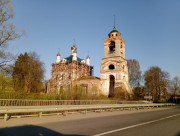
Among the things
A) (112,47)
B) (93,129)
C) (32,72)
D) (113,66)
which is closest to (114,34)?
(112,47)

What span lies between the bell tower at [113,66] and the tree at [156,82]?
8354 millimetres

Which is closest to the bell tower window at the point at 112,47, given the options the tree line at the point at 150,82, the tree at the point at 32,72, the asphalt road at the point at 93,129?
the tree line at the point at 150,82

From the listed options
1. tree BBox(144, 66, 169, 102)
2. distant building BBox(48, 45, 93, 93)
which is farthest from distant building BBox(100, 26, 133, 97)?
distant building BBox(48, 45, 93, 93)

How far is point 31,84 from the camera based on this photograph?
4641cm

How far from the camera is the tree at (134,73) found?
61.4m

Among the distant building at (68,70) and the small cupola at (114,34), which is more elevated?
the small cupola at (114,34)

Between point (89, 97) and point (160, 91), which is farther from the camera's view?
point (160, 91)

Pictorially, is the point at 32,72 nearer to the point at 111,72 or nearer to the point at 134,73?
the point at 111,72

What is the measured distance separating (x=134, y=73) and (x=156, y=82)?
735cm

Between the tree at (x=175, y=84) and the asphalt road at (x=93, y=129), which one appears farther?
the tree at (x=175, y=84)

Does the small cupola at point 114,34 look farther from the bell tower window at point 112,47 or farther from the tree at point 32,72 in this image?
the tree at point 32,72

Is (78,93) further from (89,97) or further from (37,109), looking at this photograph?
(37,109)

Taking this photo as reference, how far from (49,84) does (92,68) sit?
1975 cm

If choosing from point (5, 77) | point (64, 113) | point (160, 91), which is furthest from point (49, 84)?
point (64, 113)
